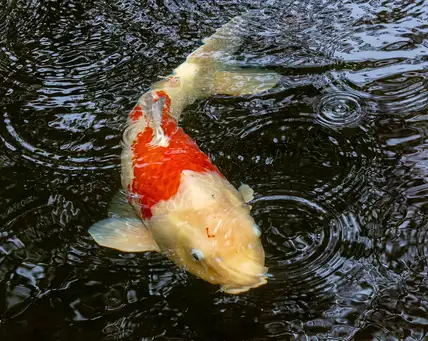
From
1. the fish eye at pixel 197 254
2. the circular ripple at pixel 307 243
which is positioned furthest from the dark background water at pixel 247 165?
the fish eye at pixel 197 254

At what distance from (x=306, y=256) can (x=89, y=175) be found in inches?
60.9

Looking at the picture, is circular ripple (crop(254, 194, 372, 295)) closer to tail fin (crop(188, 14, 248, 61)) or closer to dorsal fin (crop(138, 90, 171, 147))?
dorsal fin (crop(138, 90, 171, 147))

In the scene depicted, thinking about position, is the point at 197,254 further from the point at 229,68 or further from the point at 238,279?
the point at 229,68

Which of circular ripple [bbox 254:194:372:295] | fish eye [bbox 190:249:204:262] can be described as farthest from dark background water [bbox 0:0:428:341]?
fish eye [bbox 190:249:204:262]

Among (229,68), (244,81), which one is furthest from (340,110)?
(229,68)

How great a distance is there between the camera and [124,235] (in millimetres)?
2889

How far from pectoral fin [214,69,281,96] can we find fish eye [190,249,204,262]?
168 cm

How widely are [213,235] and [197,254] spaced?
0.41 ft

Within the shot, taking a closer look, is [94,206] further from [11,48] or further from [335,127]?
[11,48]

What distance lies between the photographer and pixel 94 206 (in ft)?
10.2

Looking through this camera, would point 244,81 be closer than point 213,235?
No

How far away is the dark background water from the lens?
2.45 meters

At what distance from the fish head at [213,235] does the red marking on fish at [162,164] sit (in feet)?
0.30

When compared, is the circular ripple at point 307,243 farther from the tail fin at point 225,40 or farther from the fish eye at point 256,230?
the tail fin at point 225,40
